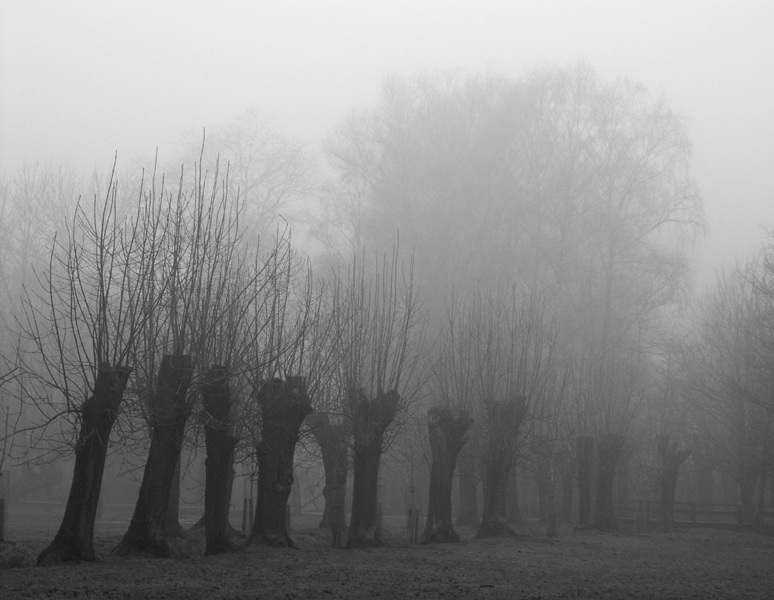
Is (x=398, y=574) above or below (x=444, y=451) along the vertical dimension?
below

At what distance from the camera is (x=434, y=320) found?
37250 mm

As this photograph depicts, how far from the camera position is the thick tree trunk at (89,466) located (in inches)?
574

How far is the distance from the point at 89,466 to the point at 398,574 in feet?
15.9

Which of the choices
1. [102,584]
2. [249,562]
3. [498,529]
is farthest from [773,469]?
[102,584]

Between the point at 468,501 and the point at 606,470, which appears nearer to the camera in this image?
the point at 468,501

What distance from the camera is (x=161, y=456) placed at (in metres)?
16.5

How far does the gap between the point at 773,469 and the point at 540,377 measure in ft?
Result: 46.0

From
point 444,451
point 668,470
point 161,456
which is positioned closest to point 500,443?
point 444,451

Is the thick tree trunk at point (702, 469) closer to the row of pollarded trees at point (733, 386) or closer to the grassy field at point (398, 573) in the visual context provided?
the row of pollarded trees at point (733, 386)

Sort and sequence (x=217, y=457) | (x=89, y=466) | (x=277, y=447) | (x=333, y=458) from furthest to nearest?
(x=333, y=458), (x=277, y=447), (x=217, y=457), (x=89, y=466)

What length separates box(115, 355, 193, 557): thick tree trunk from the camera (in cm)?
1600

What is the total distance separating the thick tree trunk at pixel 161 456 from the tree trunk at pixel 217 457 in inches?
31.1

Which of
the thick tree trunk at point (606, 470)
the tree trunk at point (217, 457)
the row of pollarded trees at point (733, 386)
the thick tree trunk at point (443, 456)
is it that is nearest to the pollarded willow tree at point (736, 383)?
the row of pollarded trees at point (733, 386)

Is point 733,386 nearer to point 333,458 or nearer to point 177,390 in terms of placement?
point 333,458
